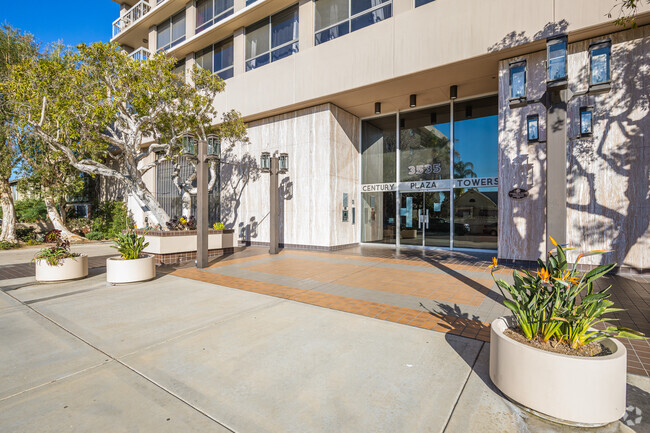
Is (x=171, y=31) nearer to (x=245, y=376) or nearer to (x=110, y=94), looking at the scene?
(x=110, y=94)

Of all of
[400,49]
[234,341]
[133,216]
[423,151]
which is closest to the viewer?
[234,341]

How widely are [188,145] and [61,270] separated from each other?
14.5 feet

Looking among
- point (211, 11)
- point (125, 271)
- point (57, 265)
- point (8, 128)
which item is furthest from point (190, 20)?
point (125, 271)

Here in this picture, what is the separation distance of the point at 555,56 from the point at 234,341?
535cm

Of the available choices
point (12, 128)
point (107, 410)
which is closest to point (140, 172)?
point (12, 128)

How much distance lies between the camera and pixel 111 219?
67.3 feet

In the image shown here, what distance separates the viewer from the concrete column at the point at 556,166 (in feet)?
12.6

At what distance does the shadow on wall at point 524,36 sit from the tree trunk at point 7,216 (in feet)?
69.4

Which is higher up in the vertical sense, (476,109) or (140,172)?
(476,109)

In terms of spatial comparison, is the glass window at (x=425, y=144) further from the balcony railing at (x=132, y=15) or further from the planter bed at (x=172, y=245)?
the balcony railing at (x=132, y=15)

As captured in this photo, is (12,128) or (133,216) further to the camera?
(133,216)

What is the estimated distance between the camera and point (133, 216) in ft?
66.9

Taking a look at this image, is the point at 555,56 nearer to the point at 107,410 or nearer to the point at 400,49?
the point at 107,410

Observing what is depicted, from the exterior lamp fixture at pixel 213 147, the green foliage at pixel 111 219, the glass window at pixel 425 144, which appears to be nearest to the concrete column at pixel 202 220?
the exterior lamp fixture at pixel 213 147
